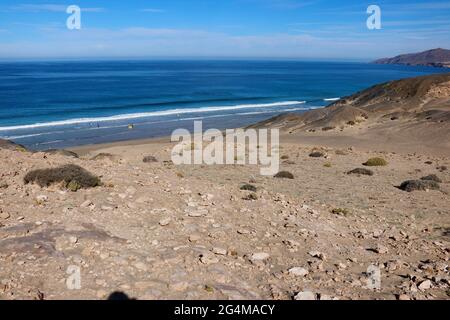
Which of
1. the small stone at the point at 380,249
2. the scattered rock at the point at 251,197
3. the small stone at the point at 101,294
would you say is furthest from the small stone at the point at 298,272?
the scattered rock at the point at 251,197

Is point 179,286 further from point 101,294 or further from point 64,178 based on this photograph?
point 64,178

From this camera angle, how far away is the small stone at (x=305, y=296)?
7.12 metres

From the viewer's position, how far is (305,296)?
7.16 meters

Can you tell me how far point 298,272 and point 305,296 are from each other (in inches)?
37.7

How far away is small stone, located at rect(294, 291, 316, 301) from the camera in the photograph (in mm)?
7117

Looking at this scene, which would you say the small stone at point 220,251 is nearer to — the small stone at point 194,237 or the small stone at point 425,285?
the small stone at point 194,237

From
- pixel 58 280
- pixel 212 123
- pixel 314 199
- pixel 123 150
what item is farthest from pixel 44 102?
pixel 58 280

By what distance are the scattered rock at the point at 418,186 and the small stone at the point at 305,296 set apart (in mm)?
11568

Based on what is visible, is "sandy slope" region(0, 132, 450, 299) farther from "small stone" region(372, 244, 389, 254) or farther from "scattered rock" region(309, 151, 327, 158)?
"scattered rock" region(309, 151, 327, 158)

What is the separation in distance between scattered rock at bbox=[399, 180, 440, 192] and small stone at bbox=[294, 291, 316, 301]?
1157 centimetres

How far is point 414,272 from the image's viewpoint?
332 inches

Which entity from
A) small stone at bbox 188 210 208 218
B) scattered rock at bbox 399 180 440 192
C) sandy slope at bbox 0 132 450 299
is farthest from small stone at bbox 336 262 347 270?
scattered rock at bbox 399 180 440 192

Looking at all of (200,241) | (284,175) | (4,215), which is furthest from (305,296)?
(284,175)
